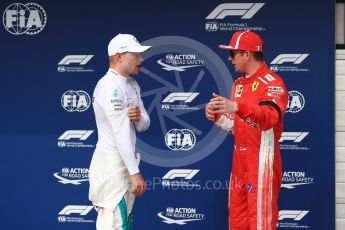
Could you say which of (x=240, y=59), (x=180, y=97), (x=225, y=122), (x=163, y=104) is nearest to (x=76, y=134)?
(x=163, y=104)

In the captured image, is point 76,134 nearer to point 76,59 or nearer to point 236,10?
point 76,59

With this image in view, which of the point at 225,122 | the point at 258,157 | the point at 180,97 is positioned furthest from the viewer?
the point at 180,97

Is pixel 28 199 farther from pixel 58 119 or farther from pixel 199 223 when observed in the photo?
pixel 199 223

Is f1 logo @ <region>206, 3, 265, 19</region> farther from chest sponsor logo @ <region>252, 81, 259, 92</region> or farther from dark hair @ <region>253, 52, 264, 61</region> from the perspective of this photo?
chest sponsor logo @ <region>252, 81, 259, 92</region>

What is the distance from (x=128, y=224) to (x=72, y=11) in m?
2.06

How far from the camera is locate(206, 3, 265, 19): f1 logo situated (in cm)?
476

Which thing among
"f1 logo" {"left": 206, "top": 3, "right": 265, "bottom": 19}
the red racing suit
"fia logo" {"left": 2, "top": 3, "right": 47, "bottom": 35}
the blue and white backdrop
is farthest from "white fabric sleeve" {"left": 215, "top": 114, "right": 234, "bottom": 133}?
"fia logo" {"left": 2, "top": 3, "right": 47, "bottom": 35}

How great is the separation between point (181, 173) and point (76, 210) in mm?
931

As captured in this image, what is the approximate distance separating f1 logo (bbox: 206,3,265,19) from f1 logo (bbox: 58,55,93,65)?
1.04 m

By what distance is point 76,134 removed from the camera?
500 centimetres

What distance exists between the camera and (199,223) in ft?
16.1

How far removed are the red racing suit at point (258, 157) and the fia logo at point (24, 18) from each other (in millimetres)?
1932

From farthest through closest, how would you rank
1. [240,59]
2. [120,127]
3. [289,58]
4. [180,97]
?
[180,97] < [289,58] < [240,59] < [120,127]

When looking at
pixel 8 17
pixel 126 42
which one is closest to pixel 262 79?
pixel 126 42
